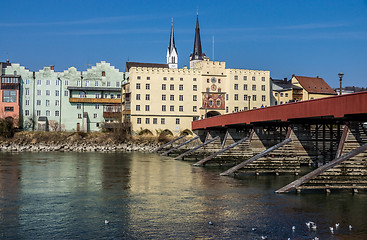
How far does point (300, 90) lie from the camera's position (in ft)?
340

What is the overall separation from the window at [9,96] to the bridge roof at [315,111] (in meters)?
57.1

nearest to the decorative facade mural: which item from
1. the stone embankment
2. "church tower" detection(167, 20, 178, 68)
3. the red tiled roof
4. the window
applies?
the stone embankment

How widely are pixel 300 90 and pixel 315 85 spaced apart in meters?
6.34

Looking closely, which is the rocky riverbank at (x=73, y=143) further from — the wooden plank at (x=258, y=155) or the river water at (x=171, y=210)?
the river water at (x=171, y=210)

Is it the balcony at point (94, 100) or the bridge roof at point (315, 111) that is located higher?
the balcony at point (94, 100)

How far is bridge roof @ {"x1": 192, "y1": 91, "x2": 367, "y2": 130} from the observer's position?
2486 centimetres

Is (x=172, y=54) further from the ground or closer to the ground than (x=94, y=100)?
further from the ground

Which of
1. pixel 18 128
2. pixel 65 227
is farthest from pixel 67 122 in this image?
pixel 65 227

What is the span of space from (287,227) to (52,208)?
1055cm

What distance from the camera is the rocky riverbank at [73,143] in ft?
242

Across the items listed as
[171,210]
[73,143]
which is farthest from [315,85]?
[171,210]

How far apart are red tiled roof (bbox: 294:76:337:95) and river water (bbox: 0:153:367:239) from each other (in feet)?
260

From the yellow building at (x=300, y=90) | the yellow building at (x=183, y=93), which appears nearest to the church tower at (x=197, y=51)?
the yellow building at (x=300, y=90)

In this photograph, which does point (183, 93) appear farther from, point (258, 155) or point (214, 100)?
point (258, 155)
